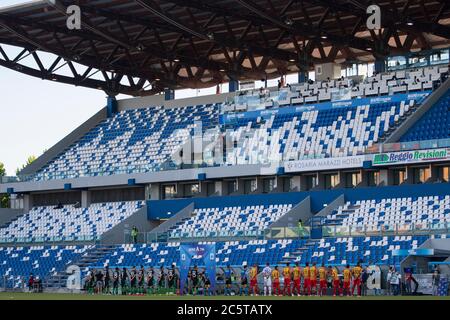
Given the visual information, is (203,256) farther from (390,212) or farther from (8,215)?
(8,215)

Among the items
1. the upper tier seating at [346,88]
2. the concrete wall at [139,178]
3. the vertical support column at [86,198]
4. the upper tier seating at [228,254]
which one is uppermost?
the upper tier seating at [346,88]

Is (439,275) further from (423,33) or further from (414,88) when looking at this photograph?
(423,33)

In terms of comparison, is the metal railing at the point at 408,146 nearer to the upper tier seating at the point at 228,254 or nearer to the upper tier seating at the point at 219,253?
the upper tier seating at the point at 228,254

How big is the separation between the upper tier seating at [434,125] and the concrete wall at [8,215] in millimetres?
28554

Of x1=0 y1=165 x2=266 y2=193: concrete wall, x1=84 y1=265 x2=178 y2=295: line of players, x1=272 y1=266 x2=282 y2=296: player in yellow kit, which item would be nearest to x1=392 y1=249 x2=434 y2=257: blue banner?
x1=272 y1=266 x2=282 y2=296: player in yellow kit

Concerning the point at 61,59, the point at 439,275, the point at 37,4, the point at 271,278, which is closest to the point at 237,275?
the point at 271,278

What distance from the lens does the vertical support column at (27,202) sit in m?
75.7

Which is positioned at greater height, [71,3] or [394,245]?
[71,3]

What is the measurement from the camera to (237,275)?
163 feet

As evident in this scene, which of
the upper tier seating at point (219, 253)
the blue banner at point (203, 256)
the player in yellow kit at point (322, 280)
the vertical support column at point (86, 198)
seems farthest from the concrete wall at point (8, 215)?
the player in yellow kit at point (322, 280)

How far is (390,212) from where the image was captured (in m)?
54.1

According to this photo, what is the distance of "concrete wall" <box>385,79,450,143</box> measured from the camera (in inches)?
2311

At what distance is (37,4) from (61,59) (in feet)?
33.8

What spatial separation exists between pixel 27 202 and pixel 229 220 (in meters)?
20.0
